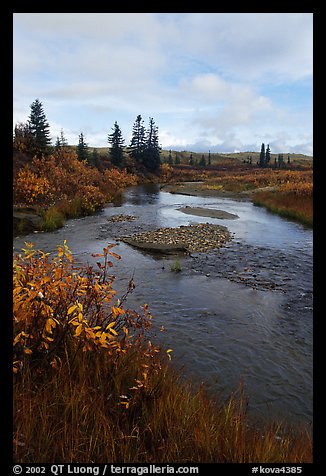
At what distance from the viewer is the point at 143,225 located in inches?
728

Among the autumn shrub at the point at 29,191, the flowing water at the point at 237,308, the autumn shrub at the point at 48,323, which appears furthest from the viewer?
the autumn shrub at the point at 29,191

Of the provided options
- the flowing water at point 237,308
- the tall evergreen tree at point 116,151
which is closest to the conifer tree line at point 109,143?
the tall evergreen tree at point 116,151

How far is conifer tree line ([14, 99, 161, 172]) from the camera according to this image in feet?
99.0

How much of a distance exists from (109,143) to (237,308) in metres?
54.9

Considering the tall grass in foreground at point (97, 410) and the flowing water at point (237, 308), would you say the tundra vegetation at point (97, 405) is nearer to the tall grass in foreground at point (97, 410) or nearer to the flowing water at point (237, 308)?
the tall grass in foreground at point (97, 410)

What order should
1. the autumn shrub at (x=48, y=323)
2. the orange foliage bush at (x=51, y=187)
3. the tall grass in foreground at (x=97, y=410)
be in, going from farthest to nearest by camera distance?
the orange foliage bush at (x=51, y=187) → the autumn shrub at (x=48, y=323) → the tall grass in foreground at (x=97, y=410)

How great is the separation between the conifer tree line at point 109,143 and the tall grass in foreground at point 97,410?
28767 mm

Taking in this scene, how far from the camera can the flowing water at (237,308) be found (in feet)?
16.8

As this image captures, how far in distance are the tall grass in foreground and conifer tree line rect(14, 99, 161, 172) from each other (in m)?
28.8

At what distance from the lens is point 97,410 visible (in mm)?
2861

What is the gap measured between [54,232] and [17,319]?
13.4 meters
